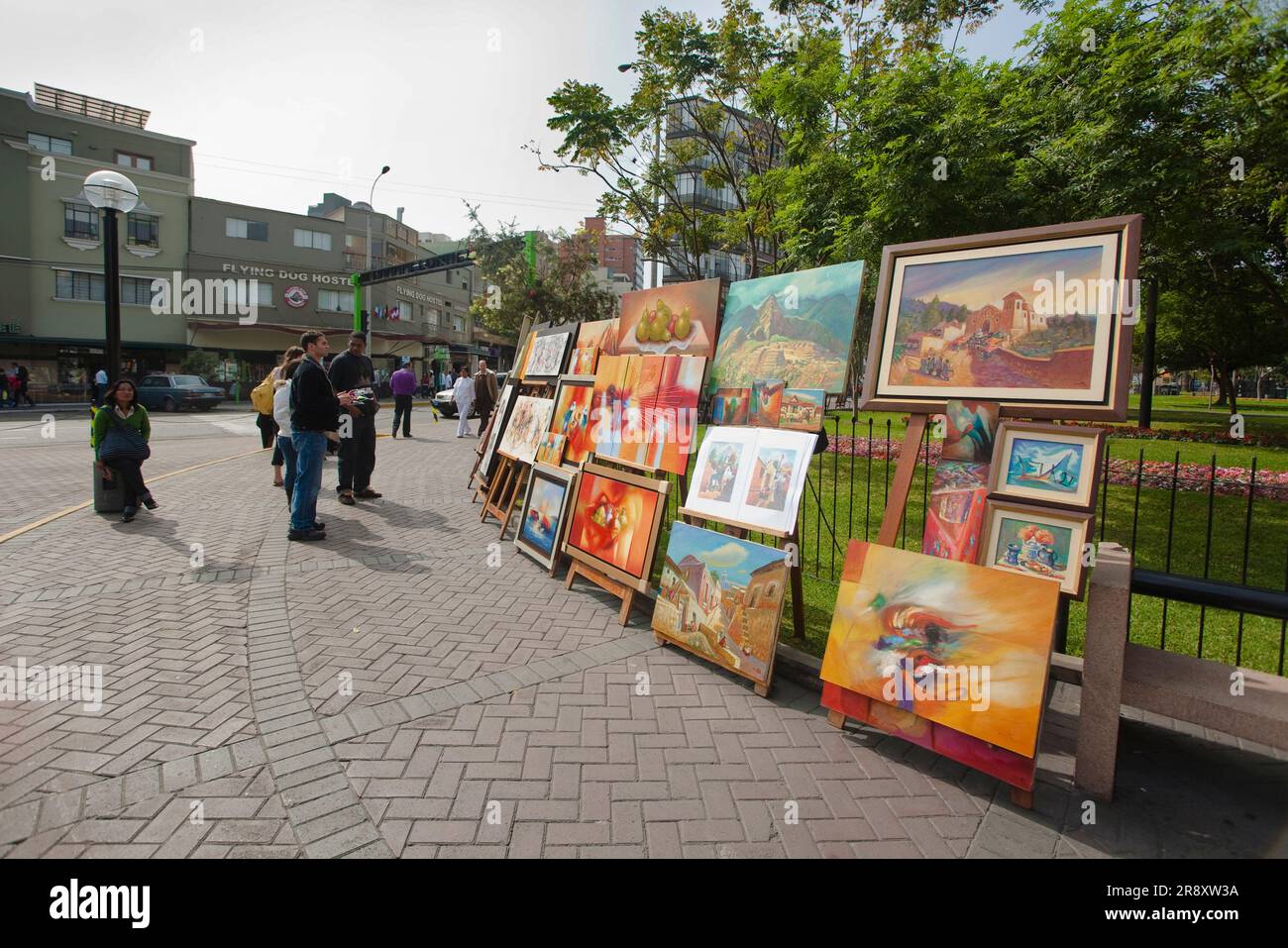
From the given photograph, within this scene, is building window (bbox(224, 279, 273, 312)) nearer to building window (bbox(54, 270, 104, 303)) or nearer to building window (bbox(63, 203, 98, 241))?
building window (bbox(54, 270, 104, 303))

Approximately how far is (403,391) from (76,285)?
2843 centimetres

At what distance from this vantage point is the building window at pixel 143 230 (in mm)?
34219

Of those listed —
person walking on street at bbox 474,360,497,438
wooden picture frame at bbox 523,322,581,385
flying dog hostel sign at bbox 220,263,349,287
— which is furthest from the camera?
flying dog hostel sign at bbox 220,263,349,287

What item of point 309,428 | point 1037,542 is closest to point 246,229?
point 309,428

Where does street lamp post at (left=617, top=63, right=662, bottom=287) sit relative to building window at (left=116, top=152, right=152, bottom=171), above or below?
below

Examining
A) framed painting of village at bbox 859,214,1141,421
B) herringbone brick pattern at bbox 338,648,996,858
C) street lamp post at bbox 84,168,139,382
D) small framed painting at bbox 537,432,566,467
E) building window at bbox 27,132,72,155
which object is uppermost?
building window at bbox 27,132,72,155

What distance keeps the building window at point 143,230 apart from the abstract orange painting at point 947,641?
4361cm

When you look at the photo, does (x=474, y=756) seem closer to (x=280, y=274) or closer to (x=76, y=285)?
(x=76, y=285)

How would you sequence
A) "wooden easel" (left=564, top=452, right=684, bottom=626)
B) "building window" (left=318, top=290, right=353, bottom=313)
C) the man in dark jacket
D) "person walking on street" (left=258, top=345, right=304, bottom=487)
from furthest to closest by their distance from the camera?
"building window" (left=318, top=290, right=353, bottom=313) < "person walking on street" (left=258, top=345, right=304, bottom=487) < the man in dark jacket < "wooden easel" (left=564, top=452, right=684, bottom=626)

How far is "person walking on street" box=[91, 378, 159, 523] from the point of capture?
7.60 metres

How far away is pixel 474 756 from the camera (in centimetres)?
311

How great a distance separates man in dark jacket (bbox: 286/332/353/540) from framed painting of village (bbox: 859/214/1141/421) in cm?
558

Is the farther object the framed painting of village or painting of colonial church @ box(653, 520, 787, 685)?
painting of colonial church @ box(653, 520, 787, 685)

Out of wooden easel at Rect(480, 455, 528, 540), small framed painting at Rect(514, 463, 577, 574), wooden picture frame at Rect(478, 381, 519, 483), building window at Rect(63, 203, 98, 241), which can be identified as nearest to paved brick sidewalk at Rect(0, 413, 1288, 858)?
small framed painting at Rect(514, 463, 577, 574)
